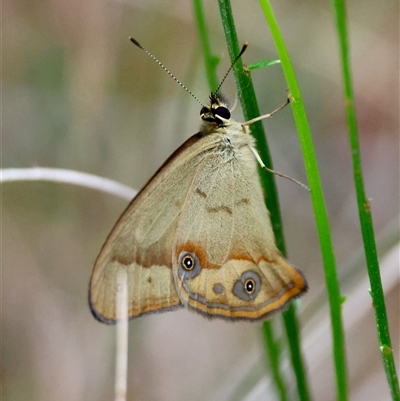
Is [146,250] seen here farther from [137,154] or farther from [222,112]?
[137,154]

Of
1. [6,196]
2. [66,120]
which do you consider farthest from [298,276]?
[6,196]

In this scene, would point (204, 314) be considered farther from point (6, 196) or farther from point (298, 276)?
point (6, 196)

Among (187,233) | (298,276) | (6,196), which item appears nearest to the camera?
(298,276)

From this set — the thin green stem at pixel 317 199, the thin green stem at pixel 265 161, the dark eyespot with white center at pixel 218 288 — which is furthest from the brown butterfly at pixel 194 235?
the thin green stem at pixel 317 199

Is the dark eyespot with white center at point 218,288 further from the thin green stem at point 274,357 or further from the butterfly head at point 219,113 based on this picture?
the butterfly head at point 219,113

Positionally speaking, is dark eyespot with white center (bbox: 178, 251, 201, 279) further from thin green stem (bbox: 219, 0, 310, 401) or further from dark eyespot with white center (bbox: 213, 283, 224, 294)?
thin green stem (bbox: 219, 0, 310, 401)

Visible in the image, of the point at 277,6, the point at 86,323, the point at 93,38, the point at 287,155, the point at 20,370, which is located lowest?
the point at 20,370

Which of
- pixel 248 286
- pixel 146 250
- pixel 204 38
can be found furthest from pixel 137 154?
pixel 204 38
